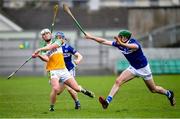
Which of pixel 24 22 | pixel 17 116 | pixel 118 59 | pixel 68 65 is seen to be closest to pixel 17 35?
pixel 24 22

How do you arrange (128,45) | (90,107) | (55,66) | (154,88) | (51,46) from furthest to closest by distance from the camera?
(90,107)
(154,88)
(55,66)
(128,45)
(51,46)

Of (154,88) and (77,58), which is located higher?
(77,58)

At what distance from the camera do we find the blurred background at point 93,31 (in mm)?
53719

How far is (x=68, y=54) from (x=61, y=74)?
197 centimetres

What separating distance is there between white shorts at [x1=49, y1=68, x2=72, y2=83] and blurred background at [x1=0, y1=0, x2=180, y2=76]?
29389 millimetres

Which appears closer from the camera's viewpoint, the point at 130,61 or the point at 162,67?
the point at 130,61

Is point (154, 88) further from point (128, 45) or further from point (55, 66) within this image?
point (55, 66)

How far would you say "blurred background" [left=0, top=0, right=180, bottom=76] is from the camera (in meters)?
53.7

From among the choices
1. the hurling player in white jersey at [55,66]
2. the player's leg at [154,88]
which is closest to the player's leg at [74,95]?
the hurling player in white jersey at [55,66]

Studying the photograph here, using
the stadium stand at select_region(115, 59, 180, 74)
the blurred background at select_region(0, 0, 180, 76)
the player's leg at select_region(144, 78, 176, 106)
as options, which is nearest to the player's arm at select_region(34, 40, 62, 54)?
the player's leg at select_region(144, 78, 176, 106)

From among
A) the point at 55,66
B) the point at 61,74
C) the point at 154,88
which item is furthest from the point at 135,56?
the point at 55,66

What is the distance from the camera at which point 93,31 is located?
58.9 m

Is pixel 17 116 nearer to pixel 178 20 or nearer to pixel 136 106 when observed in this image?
pixel 136 106

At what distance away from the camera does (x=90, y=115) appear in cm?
1964
